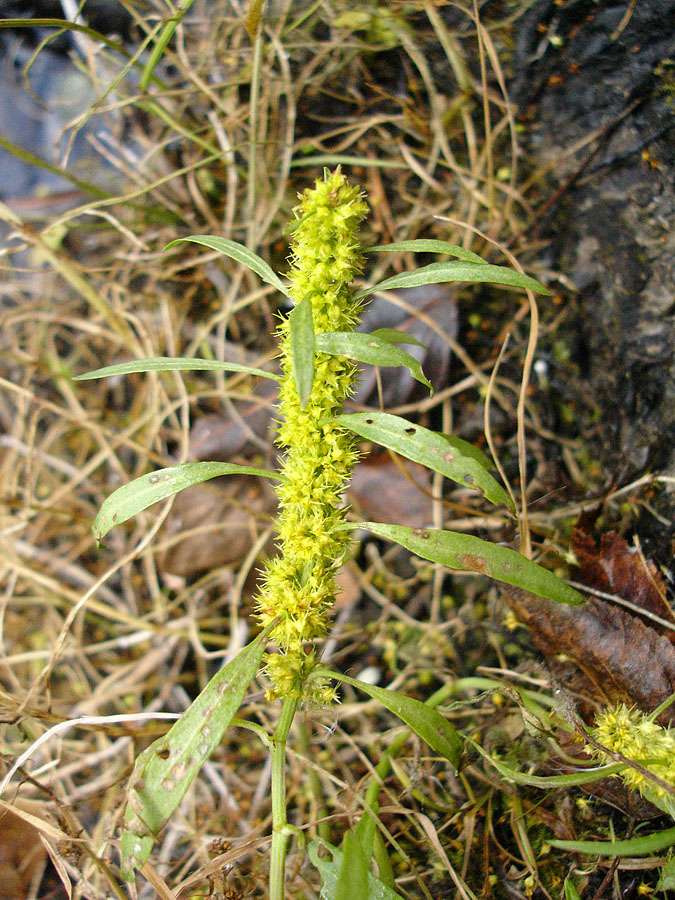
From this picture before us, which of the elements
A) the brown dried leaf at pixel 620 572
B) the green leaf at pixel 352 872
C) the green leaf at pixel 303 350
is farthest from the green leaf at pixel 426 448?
the green leaf at pixel 352 872

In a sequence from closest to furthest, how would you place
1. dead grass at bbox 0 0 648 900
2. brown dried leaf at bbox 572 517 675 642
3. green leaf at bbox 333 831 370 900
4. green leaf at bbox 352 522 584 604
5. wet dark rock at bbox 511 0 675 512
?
green leaf at bbox 333 831 370 900
green leaf at bbox 352 522 584 604
brown dried leaf at bbox 572 517 675 642
wet dark rock at bbox 511 0 675 512
dead grass at bbox 0 0 648 900

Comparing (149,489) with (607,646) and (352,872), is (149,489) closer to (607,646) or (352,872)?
(352,872)

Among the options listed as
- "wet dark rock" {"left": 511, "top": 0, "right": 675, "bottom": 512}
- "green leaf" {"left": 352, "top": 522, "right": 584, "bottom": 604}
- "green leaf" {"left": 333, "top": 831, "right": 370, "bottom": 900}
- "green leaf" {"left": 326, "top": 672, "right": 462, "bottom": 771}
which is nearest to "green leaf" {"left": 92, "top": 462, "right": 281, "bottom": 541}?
"green leaf" {"left": 352, "top": 522, "right": 584, "bottom": 604}

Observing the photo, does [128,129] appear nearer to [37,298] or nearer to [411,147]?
[37,298]

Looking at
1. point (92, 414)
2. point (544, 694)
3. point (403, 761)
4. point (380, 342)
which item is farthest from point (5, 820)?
point (380, 342)

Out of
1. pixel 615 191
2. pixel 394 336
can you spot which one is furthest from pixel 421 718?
pixel 615 191

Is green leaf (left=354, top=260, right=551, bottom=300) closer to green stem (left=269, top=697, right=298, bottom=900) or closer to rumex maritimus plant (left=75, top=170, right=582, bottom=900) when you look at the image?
rumex maritimus plant (left=75, top=170, right=582, bottom=900)

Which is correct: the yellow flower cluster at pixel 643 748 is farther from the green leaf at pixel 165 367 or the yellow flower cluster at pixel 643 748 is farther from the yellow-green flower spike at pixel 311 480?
the green leaf at pixel 165 367
